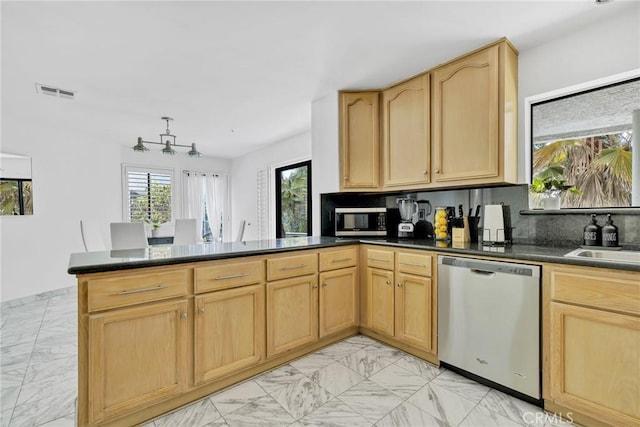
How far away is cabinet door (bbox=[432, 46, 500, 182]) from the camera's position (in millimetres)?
2209

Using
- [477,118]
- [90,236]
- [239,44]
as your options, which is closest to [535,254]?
[477,118]

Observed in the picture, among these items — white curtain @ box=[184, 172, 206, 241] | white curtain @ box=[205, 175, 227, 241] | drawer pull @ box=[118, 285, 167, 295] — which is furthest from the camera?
white curtain @ box=[205, 175, 227, 241]

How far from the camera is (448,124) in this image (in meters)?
2.46

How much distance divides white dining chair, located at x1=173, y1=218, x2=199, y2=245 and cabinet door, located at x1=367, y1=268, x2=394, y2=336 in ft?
7.27

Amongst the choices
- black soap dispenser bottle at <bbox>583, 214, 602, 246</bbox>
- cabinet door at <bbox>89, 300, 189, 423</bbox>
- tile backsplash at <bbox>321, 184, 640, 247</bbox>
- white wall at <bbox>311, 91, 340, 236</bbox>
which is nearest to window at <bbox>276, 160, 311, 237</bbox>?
white wall at <bbox>311, 91, 340, 236</bbox>

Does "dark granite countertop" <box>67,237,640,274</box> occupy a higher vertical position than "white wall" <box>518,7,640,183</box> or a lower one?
lower

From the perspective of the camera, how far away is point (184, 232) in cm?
366

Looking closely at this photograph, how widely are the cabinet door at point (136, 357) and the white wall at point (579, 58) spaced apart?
2617mm

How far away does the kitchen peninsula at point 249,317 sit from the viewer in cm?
149

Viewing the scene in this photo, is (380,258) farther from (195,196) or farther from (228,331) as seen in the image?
(195,196)

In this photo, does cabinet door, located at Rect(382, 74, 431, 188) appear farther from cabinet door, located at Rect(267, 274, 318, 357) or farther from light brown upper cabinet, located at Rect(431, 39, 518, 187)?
cabinet door, located at Rect(267, 274, 318, 357)

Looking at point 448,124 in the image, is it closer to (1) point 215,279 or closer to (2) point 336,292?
(2) point 336,292

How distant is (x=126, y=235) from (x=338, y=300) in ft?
7.62

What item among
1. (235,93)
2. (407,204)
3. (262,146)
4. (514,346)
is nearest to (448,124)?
(407,204)
